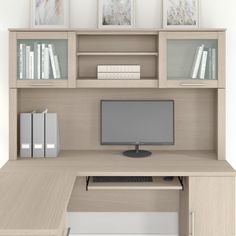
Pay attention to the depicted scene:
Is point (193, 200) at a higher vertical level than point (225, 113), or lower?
lower

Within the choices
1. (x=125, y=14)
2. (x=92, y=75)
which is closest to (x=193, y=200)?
(x=92, y=75)

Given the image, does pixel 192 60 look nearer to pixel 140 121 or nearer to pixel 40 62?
pixel 140 121

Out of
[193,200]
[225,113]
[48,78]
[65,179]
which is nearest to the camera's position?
[65,179]

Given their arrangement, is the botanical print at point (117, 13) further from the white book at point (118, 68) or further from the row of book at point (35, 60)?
the row of book at point (35, 60)

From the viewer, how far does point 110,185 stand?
3.10 m

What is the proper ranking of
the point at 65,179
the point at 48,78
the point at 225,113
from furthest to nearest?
the point at 225,113, the point at 48,78, the point at 65,179

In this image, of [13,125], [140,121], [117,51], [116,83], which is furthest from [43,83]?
[140,121]

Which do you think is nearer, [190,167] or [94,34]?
[190,167]

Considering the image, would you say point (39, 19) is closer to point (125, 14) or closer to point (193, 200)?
point (125, 14)

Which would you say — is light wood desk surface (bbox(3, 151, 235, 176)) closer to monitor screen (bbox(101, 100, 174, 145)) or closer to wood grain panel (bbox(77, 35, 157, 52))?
monitor screen (bbox(101, 100, 174, 145))

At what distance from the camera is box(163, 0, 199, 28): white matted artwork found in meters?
3.55

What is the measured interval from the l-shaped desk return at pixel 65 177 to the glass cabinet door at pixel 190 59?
0.60 m

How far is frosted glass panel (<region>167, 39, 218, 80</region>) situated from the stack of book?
0.86ft

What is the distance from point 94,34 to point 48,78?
0.50 m
